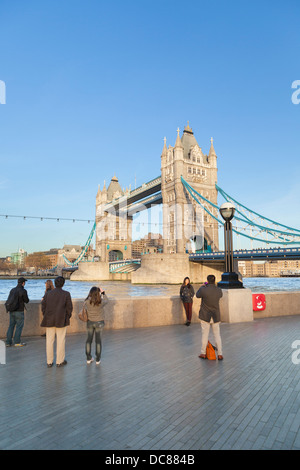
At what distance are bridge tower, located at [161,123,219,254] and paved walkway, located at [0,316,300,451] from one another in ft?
161

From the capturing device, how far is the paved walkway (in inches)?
112

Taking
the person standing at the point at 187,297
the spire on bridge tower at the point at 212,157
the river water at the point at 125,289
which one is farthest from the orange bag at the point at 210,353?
the spire on bridge tower at the point at 212,157

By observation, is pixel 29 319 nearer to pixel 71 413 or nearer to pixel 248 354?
pixel 71 413

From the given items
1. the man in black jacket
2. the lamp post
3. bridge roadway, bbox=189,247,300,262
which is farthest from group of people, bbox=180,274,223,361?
bridge roadway, bbox=189,247,300,262

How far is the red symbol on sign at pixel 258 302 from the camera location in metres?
9.41

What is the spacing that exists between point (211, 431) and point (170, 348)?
3172 millimetres

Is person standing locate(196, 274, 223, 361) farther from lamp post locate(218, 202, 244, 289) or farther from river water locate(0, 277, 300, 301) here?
river water locate(0, 277, 300, 301)

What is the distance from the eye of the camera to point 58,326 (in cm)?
505

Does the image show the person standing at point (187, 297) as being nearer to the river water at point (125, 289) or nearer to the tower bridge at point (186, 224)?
the river water at point (125, 289)

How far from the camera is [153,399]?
3.73 meters

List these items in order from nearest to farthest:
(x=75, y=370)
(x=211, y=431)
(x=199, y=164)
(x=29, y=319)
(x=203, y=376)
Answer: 1. (x=211, y=431)
2. (x=203, y=376)
3. (x=75, y=370)
4. (x=29, y=319)
5. (x=199, y=164)

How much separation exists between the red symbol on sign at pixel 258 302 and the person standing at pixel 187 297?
2.35m

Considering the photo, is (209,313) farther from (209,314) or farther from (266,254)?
(266,254)

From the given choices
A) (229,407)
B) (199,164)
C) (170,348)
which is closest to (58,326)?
(170,348)
